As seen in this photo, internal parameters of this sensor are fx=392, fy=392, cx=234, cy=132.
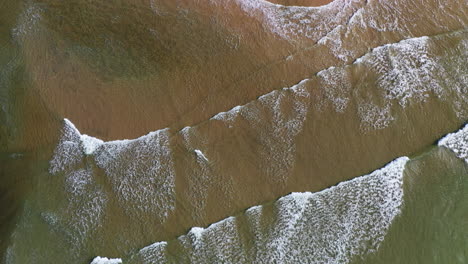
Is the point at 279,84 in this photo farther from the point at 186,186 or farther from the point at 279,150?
the point at 186,186

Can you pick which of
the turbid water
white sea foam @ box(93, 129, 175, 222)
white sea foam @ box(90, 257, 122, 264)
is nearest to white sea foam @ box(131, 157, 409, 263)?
the turbid water

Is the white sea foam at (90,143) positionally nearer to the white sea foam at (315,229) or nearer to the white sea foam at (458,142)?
the white sea foam at (315,229)

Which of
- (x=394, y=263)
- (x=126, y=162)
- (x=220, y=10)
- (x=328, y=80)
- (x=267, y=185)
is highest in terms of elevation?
(x=220, y=10)

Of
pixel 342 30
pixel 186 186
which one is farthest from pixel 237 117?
pixel 342 30

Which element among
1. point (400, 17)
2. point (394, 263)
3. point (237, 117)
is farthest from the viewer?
point (400, 17)

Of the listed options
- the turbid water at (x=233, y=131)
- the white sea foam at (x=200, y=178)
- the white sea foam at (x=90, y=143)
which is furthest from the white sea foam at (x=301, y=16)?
the white sea foam at (x=90, y=143)

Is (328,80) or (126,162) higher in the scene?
(328,80)
